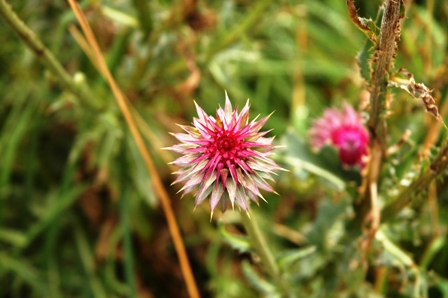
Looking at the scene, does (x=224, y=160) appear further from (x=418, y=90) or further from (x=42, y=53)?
(x=42, y=53)

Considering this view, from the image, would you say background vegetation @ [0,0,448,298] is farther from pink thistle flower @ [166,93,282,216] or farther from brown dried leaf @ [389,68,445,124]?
pink thistle flower @ [166,93,282,216]

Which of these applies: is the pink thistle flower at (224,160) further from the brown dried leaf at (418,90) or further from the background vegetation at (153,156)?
the background vegetation at (153,156)

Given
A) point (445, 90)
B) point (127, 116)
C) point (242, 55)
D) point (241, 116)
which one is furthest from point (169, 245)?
point (241, 116)

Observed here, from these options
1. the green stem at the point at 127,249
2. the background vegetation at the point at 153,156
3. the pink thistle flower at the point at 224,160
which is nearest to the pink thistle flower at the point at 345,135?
the background vegetation at the point at 153,156

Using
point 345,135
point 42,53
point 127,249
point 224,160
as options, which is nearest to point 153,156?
point 127,249

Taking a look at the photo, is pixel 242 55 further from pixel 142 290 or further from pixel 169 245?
pixel 142 290

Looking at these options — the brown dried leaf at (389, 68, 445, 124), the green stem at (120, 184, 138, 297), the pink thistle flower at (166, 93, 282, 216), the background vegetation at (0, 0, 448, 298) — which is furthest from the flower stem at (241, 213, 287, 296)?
the green stem at (120, 184, 138, 297)
